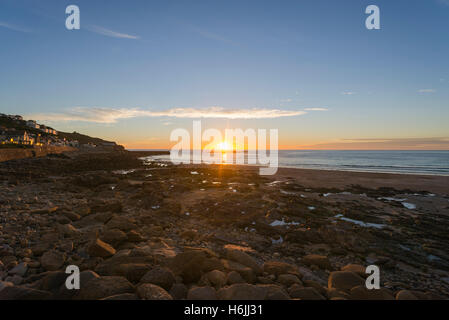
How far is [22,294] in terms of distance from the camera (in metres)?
3.59

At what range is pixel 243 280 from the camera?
15.6 ft

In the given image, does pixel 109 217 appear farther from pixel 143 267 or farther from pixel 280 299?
pixel 280 299

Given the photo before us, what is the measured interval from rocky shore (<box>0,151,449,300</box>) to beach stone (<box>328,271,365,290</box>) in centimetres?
2

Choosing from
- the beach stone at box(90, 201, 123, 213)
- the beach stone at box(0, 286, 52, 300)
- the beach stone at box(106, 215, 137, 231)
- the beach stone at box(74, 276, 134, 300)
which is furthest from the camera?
the beach stone at box(90, 201, 123, 213)

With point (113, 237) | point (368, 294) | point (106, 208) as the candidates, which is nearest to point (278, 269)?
point (368, 294)

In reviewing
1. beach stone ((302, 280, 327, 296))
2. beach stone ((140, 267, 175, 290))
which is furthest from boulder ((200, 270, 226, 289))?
beach stone ((302, 280, 327, 296))

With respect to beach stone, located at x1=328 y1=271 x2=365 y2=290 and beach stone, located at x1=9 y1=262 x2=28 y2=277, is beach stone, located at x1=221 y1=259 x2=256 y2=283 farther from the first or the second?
beach stone, located at x1=9 y1=262 x2=28 y2=277

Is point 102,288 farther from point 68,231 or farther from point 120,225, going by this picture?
point 68,231

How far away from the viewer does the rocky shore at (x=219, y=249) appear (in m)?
4.20

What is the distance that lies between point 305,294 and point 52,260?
6.04 m

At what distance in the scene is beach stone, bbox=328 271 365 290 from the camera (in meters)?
4.82

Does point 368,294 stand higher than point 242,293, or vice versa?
point 242,293

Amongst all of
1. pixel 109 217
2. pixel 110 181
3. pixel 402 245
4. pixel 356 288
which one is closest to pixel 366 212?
pixel 402 245
